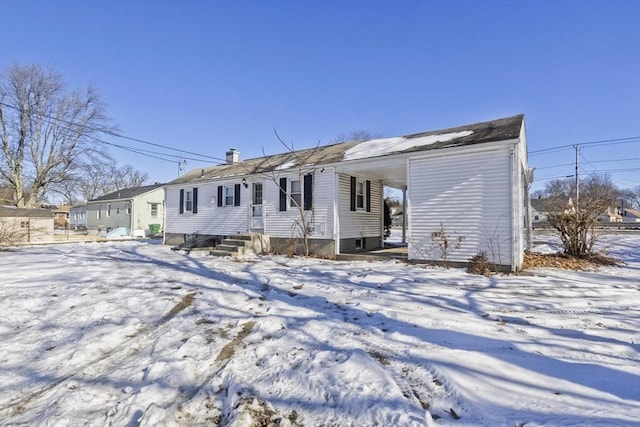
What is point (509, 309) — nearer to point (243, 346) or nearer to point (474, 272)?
point (474, 272)

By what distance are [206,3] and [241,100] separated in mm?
7315

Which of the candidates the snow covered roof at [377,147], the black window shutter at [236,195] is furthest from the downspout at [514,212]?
the black window shutter at [236,195]

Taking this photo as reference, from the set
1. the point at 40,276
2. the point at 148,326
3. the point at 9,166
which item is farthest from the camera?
the point at 9,166

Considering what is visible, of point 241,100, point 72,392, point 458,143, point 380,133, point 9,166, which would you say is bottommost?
point 72,392

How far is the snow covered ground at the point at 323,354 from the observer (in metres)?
2.49

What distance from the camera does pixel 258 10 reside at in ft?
40.6

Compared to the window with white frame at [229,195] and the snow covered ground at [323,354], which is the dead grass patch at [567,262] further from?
the window with white frame at [229,195]

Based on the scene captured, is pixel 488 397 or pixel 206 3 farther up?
pixel 206 3

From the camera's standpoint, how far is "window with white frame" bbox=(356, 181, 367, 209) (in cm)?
1270

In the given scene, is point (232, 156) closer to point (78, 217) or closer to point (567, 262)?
point (567, 262)

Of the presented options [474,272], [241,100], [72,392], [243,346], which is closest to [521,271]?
[474,272]

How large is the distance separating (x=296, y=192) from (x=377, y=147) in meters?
3.47

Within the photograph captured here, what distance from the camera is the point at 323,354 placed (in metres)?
3.38

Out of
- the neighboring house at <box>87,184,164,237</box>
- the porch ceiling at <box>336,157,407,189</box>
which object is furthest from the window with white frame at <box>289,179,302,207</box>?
the neighboring house at <box>87,184,164,237</box>
